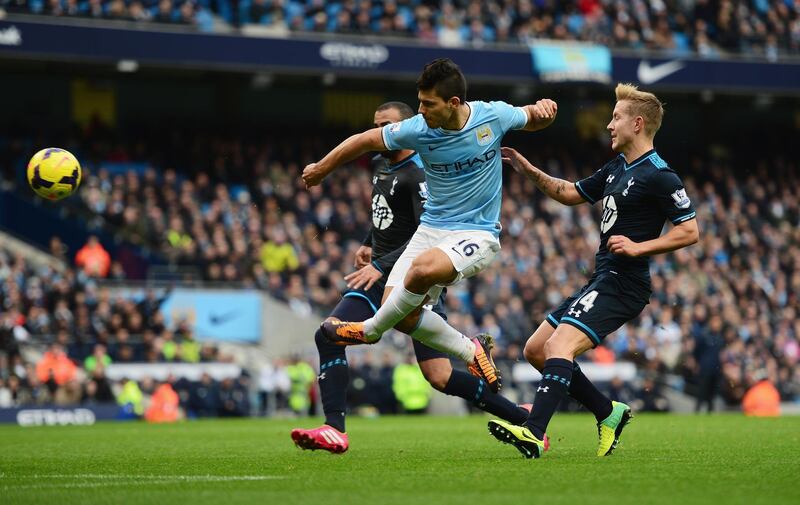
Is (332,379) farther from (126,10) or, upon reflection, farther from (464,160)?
(126,10)

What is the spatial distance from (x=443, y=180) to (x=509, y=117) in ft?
1.92

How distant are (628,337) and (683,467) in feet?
59.4

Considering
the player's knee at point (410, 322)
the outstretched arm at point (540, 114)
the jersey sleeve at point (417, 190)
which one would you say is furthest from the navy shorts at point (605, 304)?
the jersey sleeve at point (417, 190)

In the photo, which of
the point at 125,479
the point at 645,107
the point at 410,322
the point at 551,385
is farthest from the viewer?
the point at 410,322

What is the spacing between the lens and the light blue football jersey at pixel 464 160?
802 centimetres

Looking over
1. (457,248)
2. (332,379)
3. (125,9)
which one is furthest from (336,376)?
(125,9)

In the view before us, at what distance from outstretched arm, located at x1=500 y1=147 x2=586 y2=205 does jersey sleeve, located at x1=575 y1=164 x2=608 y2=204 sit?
0.15 feet

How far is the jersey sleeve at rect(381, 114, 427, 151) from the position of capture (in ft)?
26.2

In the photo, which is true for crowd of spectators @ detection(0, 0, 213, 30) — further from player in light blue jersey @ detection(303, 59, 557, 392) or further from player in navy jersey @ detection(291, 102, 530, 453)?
player in light blue jersey @ detection(303, 59, 557, 392)

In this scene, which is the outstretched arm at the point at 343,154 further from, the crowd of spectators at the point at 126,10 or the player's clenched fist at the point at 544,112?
the crowd of spectators at the point at 126,10

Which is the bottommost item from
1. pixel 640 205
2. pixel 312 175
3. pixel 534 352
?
pixel 534 352

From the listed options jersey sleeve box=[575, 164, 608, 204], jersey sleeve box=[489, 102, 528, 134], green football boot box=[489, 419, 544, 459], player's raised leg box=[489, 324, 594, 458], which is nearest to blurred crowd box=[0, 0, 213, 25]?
jersey sleeve box=[575, 164, 608, 204]

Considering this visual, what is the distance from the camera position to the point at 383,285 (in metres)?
9.21

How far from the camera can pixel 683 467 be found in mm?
7656
